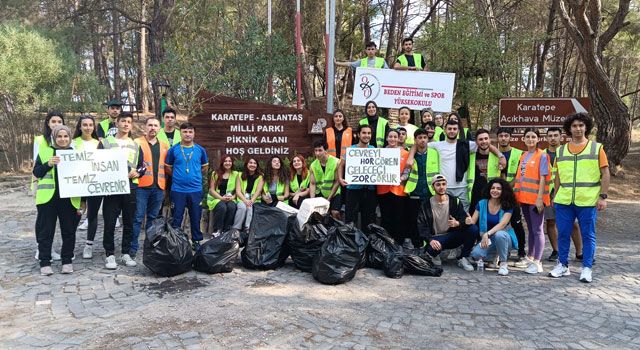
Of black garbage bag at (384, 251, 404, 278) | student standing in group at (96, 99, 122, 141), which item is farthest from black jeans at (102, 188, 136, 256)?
black garbage bag at (384, 251, 404, 278)

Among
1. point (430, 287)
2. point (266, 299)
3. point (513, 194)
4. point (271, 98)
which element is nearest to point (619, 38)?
point (271, 98)

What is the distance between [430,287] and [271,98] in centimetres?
798

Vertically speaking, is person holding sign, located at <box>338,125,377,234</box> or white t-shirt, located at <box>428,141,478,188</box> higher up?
white t-shirt, located at <box>428,141,478,188</box>

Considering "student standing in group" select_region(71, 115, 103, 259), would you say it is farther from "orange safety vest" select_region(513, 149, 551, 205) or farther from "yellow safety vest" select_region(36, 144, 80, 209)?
"orange safety vest" select_region(513, 149, 551, 205)

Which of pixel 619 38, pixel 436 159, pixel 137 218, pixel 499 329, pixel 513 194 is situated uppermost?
pixel 619 38

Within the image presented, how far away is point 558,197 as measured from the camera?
18.0 ft

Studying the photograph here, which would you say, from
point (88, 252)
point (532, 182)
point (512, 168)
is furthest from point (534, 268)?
point (88, 252)

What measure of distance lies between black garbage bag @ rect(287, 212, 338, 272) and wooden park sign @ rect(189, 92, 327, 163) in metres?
2.62

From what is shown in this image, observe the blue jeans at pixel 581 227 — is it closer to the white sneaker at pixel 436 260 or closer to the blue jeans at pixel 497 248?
the blue jeans at pixel 497 248

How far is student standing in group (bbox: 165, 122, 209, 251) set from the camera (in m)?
6.13

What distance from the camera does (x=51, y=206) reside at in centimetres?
532

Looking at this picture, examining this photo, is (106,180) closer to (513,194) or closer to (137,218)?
(137,218)

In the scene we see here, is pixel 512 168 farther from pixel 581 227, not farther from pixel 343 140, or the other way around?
pixel 343 140

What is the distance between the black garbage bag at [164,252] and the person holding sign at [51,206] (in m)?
0.95
